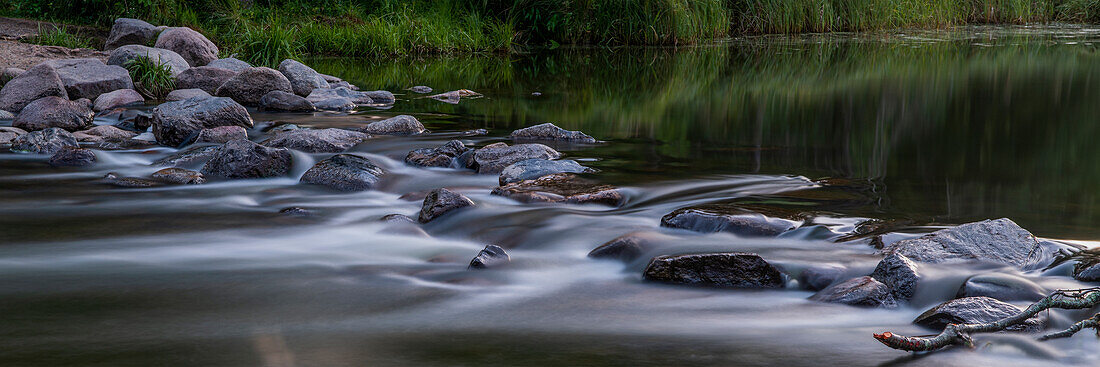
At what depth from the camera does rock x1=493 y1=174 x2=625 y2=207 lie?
12.0ft

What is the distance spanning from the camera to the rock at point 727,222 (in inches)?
119

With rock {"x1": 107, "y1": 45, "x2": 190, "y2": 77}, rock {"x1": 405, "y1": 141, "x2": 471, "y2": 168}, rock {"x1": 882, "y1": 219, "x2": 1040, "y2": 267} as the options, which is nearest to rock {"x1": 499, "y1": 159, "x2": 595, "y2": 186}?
rock {"x1": 405, "y1": 141, "x2": 471, "y2": 168}

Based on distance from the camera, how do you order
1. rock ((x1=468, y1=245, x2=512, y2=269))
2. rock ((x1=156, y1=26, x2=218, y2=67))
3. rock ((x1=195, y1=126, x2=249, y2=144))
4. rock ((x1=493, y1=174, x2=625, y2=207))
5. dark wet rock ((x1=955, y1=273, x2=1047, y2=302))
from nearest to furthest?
dark wet rock ((x1=955, y1=273, x2=1047, y2=302))
rock ((x1=468, y1=245, x2=512, y2=269))
rock ((x1=493, y1=174, x2=625, y2=207))
rock ((x1=195, y1=126, x2=249, y2=144))
rock ((x1=156, y1=26, x2=218, y2=67))

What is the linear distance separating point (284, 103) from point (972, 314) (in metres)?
6.04

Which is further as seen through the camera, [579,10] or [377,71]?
[579,10]

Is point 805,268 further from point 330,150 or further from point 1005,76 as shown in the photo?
point 1005,76

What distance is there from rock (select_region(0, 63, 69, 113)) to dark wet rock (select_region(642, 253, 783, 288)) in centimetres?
578

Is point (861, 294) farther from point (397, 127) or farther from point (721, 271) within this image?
point (397, 127)

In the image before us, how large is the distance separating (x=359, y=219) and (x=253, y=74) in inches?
169

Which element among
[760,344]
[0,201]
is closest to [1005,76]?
A: [760,344]

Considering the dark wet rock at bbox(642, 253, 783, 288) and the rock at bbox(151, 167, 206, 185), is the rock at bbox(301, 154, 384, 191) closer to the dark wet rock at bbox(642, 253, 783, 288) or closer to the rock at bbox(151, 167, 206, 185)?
the rock at bbox(151, 167, 206, 185)

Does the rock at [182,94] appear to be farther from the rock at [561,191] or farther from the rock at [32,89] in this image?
the rock at [561,191]

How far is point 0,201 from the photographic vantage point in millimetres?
3775

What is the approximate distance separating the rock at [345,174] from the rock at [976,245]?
248cm
